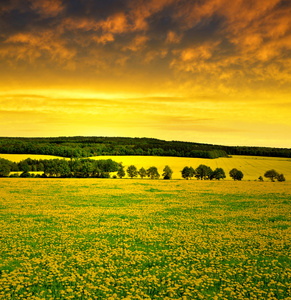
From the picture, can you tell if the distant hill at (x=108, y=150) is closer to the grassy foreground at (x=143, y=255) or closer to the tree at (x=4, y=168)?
the tree at (x=4, y=168)

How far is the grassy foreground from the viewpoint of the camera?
12.5 m

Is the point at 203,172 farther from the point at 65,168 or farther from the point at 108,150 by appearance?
the point at 108,150

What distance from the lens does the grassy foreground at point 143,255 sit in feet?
41.0

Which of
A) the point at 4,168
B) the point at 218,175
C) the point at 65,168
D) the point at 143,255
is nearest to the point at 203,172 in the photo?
the point at 218,175

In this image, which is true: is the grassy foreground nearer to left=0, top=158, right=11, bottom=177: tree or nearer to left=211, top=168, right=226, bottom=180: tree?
left=211, top=168, right=226, bottom=180: tree

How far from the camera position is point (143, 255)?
1711cm

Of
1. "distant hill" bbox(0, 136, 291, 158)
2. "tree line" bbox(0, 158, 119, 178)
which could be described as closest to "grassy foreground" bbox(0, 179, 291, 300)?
"tree line" bbox(0, 158, 119, 178)

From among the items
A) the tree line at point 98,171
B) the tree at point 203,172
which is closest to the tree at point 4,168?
the tree line at point 98,171

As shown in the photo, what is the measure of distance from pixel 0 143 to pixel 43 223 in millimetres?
139289

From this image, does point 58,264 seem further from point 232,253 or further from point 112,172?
point 112,172

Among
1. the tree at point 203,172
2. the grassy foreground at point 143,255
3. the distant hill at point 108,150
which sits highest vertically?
the distant hill at point 108,150

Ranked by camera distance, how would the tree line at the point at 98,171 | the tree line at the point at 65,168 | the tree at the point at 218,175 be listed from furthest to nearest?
1. the tree line at the point at 65,168
2. the tree line at the point at 98,171
3. the tree at the point at 218,175

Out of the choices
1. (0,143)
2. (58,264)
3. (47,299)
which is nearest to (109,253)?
(58,264)

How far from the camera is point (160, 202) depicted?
1624 inches
